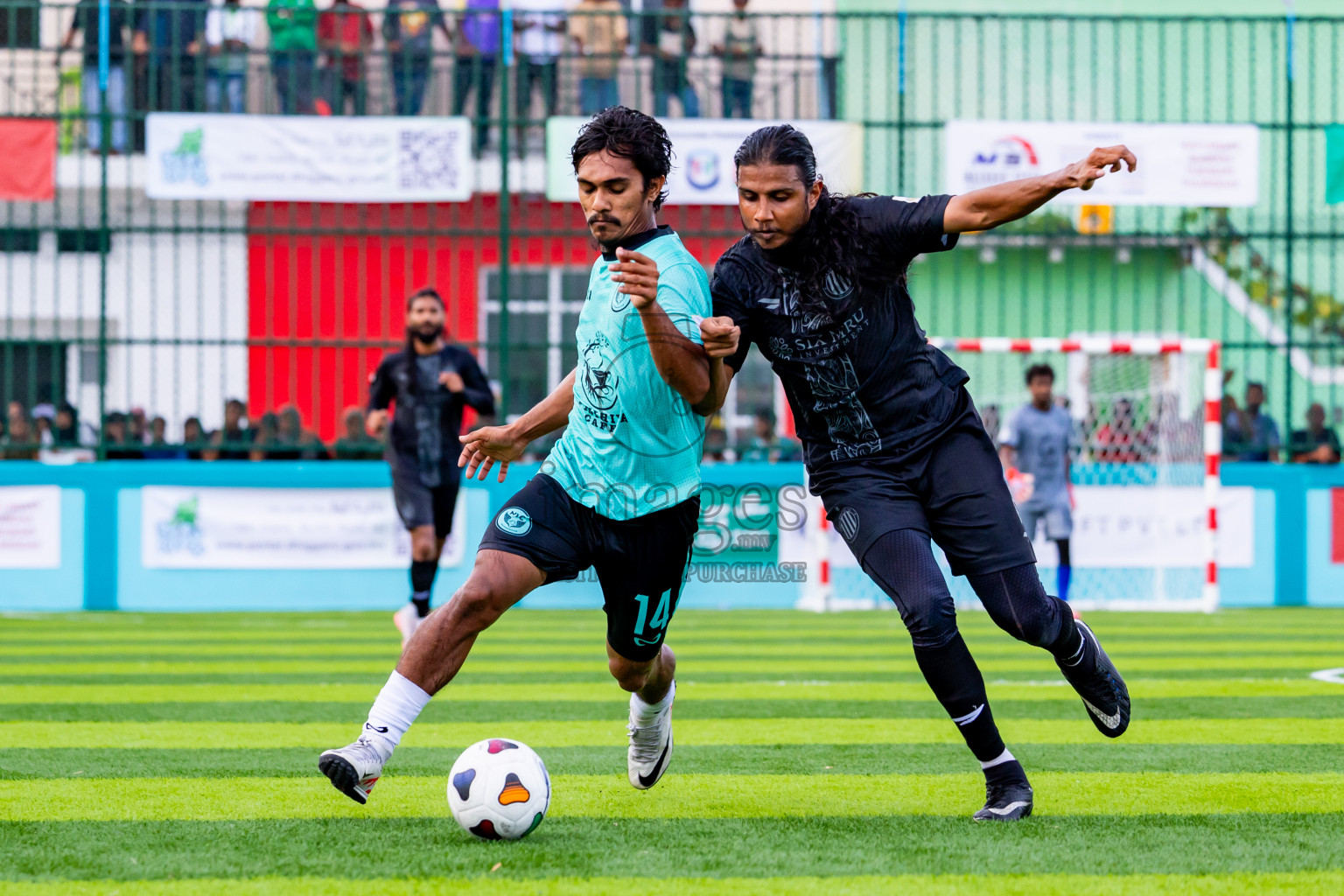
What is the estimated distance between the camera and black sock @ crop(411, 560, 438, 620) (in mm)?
9859

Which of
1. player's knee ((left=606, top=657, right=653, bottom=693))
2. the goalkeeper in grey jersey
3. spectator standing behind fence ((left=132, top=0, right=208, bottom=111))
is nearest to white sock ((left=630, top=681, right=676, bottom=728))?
player's knee ((left=606, top=657, right=653, bottom=693))

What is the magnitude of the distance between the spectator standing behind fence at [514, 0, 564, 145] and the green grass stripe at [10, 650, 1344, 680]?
292 inches

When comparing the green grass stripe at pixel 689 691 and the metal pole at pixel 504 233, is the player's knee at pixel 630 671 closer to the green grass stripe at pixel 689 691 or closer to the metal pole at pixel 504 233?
the green grass stripe at pixel 689 691

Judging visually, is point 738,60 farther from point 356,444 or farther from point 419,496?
point 419,496

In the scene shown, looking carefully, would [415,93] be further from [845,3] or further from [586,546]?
[586,546]

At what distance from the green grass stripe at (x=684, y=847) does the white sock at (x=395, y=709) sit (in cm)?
28

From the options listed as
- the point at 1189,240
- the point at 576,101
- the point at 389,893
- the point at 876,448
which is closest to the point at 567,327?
the point at 576,101

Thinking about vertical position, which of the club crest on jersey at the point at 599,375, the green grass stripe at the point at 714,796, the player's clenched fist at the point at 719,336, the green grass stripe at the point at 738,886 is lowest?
the green grass stripe at the point at 714,796

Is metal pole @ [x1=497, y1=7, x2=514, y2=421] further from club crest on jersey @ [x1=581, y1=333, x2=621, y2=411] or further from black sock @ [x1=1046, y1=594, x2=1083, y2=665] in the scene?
black sock @ [x1=1046, y1=594, x2=1083, y2=665]

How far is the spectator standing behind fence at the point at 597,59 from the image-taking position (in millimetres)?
17328

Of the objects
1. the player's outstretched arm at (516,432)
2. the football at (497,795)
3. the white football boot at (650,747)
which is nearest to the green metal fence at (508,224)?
the player's outstretched arm at (516,432)

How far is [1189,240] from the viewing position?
17172mm

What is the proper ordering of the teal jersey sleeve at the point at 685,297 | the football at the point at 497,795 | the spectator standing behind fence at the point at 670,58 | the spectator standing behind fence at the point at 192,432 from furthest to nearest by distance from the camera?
1. the spectator standing behind fence at the point at 670,58
2. the spectator standing behind fence at the point at 192,432
3. the teal jersey sleeve at the point at 685,297
4. the football at the point at 497,795

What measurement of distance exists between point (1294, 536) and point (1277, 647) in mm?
5001
